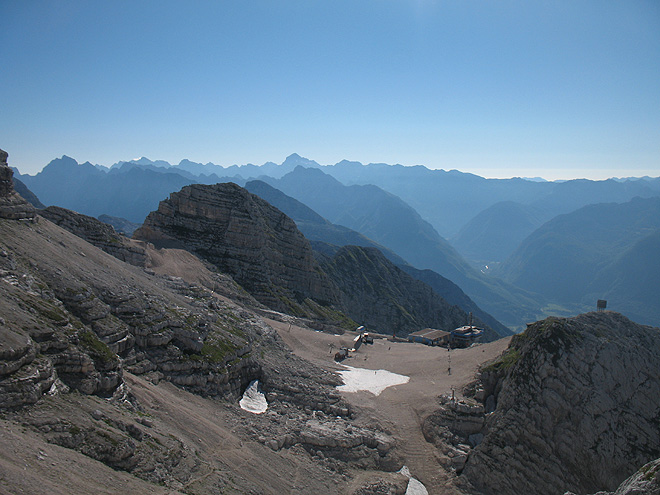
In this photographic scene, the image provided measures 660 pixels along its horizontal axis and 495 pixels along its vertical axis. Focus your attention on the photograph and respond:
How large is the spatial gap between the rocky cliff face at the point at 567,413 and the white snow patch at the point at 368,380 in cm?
967

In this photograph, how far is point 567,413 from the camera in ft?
105

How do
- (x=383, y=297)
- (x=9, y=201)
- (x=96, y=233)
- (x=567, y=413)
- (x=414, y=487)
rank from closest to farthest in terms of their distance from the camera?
(x=414, y=487), (x=9, y=201), (x=567, y=413), (x=96, y=233), (x=383, y=297)

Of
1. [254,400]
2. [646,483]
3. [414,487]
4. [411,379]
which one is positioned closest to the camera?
[646,483]

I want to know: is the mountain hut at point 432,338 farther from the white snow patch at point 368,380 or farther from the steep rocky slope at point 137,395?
the steep rocky slope at point 137,395

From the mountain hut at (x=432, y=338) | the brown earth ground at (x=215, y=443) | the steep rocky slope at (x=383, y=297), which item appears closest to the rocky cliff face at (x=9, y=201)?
the brown earth ground at (x=215, y=443)

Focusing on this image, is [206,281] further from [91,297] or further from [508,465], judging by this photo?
[508,465]

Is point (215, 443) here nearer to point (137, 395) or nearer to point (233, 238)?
point (137, 395)

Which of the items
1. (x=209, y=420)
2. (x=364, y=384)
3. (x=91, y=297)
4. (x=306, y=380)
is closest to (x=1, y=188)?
(x=91, y=297)

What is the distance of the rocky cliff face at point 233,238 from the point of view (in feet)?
260

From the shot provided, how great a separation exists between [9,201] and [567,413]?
40.9 metres

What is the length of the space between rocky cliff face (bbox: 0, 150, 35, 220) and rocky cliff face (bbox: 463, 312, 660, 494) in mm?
34975

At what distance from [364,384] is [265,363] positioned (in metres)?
10.0

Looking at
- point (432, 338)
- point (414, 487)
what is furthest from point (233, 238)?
point (414, 487)

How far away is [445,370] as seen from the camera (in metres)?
46.4
